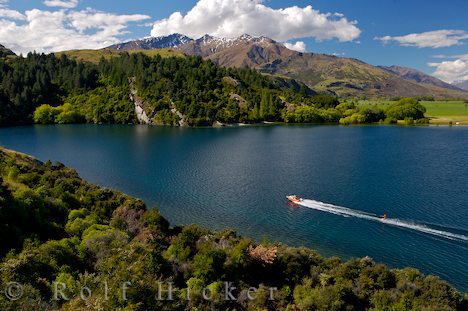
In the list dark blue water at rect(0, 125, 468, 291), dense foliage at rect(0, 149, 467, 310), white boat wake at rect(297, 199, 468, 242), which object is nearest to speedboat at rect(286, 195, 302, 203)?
white boat wake at rect(297, 199, 468, 242)

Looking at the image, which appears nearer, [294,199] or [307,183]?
[294,199]

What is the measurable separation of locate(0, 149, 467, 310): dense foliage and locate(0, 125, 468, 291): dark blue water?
583 inches

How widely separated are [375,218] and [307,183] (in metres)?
23.5

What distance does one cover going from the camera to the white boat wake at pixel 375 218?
168ft

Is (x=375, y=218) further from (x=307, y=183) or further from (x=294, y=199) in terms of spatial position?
(x=307, y=183)

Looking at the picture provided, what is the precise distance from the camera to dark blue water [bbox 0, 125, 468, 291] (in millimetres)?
50781

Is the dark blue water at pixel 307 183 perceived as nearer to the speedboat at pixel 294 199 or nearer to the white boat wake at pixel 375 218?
the white boat wake at pixel 375 218

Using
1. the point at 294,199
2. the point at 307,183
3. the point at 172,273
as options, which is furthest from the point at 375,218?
the point at 172,273

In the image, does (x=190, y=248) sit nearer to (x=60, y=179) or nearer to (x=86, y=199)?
(x=86, y=199)

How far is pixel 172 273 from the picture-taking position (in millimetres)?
32219

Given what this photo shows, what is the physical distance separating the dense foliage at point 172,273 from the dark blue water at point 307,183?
14809 mm

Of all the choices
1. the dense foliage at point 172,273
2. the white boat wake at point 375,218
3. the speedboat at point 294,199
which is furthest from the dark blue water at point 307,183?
the dense foliage at point 172,273

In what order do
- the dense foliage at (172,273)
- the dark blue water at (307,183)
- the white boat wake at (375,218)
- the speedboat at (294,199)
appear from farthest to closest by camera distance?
the speedboat at (294,199)
the white boat wake at (375,218)
the dark blue water at (307,183)
the dense foliage at (172,273)

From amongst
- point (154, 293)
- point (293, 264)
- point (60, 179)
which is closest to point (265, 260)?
point (293, 264)
